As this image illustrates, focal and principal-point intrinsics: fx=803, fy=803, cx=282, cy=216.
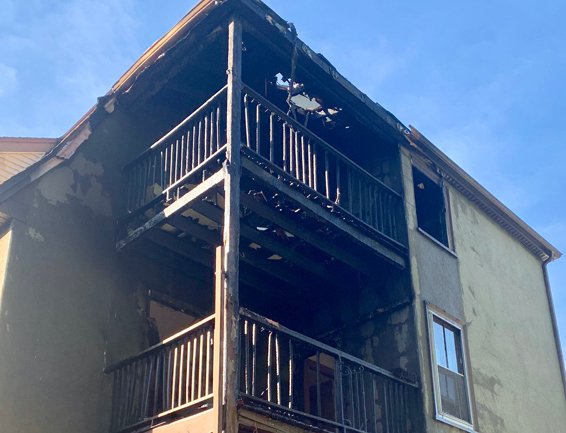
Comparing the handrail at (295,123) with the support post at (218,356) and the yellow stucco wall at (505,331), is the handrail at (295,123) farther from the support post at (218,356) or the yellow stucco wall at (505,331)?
the yellow stucco wall at (505,331)

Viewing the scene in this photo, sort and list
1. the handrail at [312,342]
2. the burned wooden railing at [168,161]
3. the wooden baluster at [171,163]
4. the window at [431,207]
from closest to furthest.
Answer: the handrail at [312,342] → the burned wooden railing at [168,161] → the wooden baluster at [171,163] → the window at [431,207]

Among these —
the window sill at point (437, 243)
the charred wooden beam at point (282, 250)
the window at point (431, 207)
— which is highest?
the window at point (431, 207)

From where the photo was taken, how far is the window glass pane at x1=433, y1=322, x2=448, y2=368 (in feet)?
41.1

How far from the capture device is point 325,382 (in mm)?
13523

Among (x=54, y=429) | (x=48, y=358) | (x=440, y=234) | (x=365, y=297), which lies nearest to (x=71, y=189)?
(x=48, y=358)

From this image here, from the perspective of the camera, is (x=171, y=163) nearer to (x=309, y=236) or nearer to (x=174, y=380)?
(x=309, y=236)

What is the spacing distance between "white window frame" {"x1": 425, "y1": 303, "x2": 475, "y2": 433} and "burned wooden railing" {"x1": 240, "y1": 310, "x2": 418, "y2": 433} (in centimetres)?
51

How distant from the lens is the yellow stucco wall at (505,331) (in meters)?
13.7

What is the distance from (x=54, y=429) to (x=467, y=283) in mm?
7627

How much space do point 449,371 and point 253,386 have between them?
15.5 ft

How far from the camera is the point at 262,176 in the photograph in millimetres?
10000

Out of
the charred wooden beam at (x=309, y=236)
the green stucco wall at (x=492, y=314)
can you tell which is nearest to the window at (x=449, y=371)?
the green stucco wall at (x=492, y=314)

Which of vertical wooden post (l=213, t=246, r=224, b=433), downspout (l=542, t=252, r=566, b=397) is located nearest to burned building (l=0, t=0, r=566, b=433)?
vertical wooden post (l=213, t=246, r=224, b=433)

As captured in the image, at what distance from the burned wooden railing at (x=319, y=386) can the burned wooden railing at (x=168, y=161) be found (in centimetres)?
230
